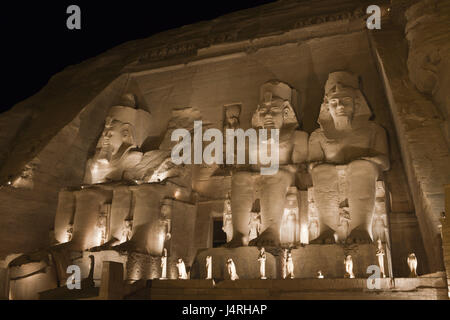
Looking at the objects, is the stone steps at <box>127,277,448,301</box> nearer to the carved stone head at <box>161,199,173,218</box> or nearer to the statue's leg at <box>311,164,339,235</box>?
the statue's leg at <box>311,164,339,235</box>

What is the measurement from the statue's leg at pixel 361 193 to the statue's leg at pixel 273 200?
123 centimetres

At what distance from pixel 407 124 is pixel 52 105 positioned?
8.98 m

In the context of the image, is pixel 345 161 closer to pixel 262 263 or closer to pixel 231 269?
pixel 262 263


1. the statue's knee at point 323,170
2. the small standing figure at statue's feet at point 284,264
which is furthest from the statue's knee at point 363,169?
the small standing figure at statue's feet at point 284,264

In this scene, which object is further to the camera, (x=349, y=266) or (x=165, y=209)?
(x=165, y=209)

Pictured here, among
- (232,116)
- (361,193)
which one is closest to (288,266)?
(361,193)

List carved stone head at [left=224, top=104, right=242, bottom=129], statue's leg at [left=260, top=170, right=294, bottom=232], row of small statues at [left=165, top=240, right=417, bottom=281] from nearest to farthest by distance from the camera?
row of small statues at [left=165, top=240, right=417, bottom=281]
statue's leg at [left=260, top=170, right=294, bottom=232]
carved stone head at [left=224, top=104, right=242, bottom=129]

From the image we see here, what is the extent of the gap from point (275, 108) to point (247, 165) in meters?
1.29

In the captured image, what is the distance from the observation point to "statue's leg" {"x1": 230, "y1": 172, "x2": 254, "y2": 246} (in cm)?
944

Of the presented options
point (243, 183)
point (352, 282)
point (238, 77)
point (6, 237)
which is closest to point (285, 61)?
point (238, 77)

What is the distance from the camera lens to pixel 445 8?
8406 millimetres

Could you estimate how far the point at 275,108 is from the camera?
33.7 ft

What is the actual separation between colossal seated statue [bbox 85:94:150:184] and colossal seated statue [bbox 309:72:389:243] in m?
4.24

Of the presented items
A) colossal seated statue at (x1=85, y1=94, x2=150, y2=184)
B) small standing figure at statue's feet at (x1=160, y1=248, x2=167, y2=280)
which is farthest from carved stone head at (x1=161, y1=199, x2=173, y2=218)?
colossal seated statue at (x1=85, y1=94, x2=150, y2=184)
